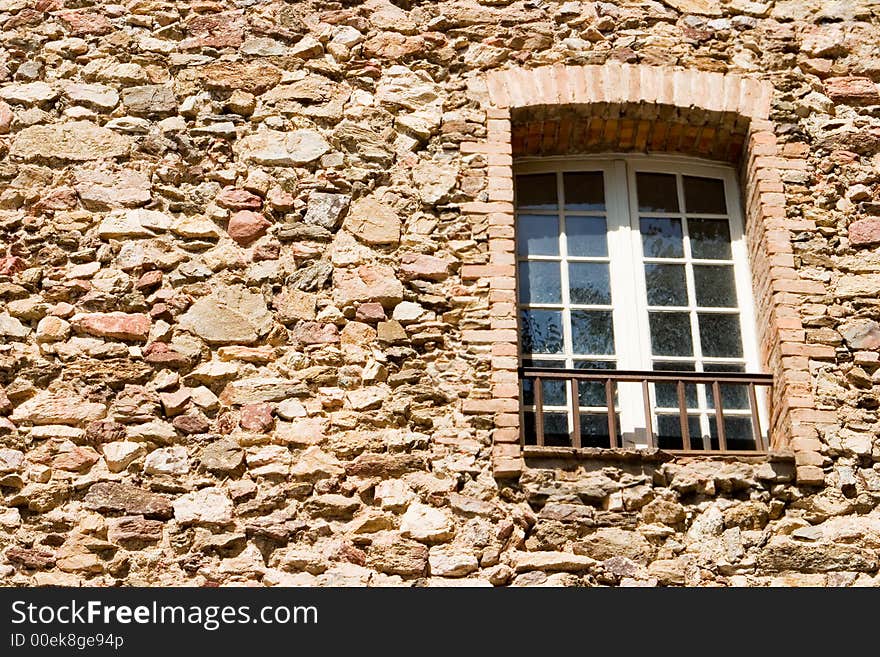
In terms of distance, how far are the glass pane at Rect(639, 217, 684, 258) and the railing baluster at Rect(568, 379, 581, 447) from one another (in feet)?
3.48

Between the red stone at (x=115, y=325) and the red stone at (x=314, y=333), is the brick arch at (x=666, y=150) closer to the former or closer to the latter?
the red stone at (x=314, y=333)

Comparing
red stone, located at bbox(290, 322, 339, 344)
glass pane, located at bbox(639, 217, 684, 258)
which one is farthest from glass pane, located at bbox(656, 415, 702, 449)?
red stone, located at bbox(290, 322, 339, 344)

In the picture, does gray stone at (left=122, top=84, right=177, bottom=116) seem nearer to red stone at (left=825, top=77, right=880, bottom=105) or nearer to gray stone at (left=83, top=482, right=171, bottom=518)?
gray stone at (left=83, top=482, right=171, bottom=518)

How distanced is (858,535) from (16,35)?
5149 millimetres

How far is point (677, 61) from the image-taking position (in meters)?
6.77

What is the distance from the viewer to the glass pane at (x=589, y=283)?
6.45m

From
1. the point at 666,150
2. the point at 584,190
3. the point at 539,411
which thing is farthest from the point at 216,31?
the point at 539,411

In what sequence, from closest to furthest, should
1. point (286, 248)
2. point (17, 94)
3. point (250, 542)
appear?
point (250, 542) → point (286, 248) → point (17, 94)

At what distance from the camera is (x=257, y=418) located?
5742 millimetres

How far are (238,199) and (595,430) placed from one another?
2.18 m

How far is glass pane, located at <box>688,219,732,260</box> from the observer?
6.66m

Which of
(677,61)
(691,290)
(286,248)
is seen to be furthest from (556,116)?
(286,248)

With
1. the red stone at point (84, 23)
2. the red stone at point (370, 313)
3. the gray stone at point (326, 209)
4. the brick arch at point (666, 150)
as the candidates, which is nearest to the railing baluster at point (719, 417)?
the brick arch at point (666, 150)

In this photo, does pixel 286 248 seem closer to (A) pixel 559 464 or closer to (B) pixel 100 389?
(B) pixel 100 389
